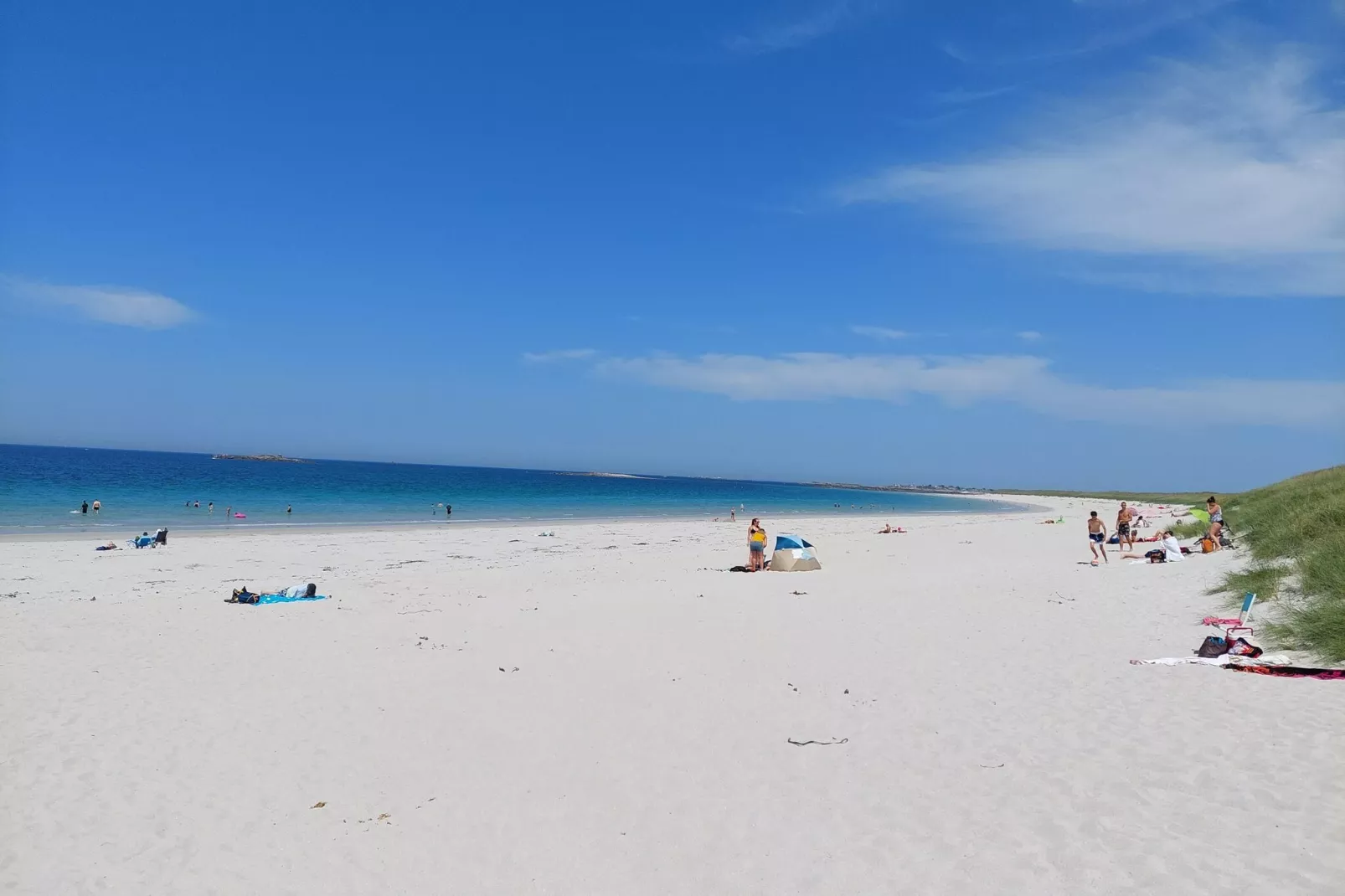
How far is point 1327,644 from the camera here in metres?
8.06

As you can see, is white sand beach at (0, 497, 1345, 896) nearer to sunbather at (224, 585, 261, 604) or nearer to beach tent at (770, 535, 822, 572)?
sunbather at (224, 585, 261, 604)

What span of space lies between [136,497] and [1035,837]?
183ft

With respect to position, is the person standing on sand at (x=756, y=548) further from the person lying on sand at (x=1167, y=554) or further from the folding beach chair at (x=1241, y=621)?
the folding beach chair at (x=1241, y=621)

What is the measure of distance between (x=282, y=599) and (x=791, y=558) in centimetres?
1126

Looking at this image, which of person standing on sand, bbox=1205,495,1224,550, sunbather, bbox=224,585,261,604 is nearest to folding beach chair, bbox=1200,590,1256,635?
person standing on sand, bbox=1205,495,1224,550

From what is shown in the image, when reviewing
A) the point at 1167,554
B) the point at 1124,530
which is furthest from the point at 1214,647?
the point at 1124,530

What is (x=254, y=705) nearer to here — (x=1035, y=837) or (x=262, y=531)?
(x=1035, y=837)

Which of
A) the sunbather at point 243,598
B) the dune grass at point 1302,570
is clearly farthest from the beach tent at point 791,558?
the sunbather at point 243,598

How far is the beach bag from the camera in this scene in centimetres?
861

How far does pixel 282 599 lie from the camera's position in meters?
14.2

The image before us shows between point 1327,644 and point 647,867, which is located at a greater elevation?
point 1327,644

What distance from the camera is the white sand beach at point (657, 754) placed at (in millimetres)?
4793

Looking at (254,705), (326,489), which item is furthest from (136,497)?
(254,705)

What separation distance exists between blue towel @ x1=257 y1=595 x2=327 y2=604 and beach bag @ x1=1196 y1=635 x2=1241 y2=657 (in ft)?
46.4
